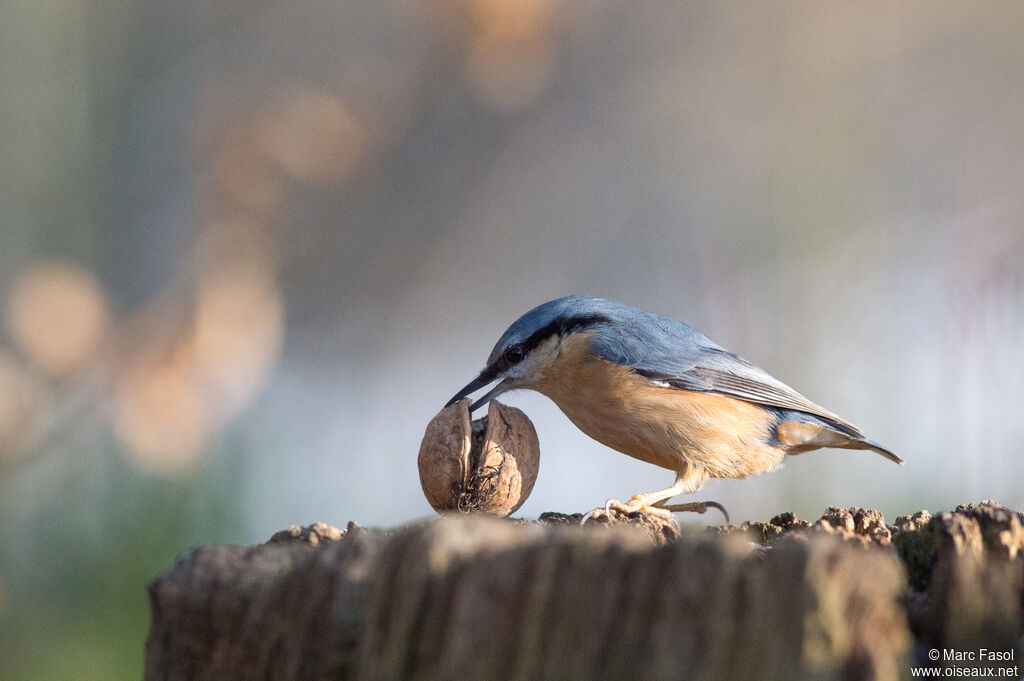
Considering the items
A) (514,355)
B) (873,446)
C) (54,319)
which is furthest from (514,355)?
(54,319)

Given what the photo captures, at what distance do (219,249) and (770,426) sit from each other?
2.01 m

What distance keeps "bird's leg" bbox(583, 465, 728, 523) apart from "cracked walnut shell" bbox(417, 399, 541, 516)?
22 cm

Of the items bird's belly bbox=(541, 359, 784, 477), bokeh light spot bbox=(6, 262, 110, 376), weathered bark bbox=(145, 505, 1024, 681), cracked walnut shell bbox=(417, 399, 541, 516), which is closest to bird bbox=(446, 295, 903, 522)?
bird's belly bbox=(541, 359, 784, 477)

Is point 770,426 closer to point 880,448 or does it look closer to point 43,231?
point 880,448

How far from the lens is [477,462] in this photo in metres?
1.73

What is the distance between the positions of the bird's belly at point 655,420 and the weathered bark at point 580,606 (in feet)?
3.64

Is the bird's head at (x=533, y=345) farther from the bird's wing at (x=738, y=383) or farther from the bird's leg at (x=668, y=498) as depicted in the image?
the bird's leg at (x=668, y=498)

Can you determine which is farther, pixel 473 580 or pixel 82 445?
pixel 82 445

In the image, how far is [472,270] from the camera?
4.16 m

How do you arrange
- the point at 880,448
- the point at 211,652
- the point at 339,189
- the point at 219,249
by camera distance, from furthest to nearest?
the point at 339,189 → the point at 219,249 → the point at 880,448 → the point at 211,652

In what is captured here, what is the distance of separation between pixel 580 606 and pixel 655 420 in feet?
4.37

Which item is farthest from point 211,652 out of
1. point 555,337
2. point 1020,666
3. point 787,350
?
point 787,350

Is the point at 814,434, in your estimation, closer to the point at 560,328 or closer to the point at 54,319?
the point at 560,328

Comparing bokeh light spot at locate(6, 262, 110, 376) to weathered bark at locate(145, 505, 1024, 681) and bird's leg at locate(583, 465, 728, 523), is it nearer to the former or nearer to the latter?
bird's leg at locate(583, 465, 728, 523)
